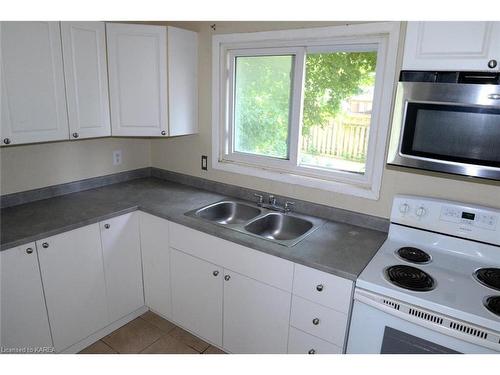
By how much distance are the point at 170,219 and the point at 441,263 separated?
1.48 meters

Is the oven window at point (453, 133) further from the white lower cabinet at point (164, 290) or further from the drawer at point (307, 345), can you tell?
the drawer at point (307, 345)

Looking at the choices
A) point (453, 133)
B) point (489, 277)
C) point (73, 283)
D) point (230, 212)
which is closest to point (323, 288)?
point (489, 277)

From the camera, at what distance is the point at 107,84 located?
7.16 ft

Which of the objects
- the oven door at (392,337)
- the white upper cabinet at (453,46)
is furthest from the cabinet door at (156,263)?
the white upper cabinet at (453,46)

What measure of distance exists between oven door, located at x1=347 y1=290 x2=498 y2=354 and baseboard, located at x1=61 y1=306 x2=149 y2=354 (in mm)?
1537

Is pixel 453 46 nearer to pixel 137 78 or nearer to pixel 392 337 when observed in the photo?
pixel 392 337

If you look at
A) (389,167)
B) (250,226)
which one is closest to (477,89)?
(389,167)

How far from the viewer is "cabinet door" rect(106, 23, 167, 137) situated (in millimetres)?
2146

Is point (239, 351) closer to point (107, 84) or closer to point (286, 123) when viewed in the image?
point (286, 123)

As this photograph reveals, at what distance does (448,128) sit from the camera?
139cm

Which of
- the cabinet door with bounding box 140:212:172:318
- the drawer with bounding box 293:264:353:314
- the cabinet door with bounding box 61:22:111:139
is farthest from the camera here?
the cabinet door with bounding box 140:212:172:318

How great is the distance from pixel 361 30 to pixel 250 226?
1236mm

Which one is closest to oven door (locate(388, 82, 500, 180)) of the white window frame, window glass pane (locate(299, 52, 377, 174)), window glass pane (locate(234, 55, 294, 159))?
the white window frame

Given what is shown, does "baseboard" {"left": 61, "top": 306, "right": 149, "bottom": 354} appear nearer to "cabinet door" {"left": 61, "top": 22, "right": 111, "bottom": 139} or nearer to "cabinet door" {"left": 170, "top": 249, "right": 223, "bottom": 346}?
"cabinet door" {"left": 170, "top": 249, "right": 223, "bottom": 346}
